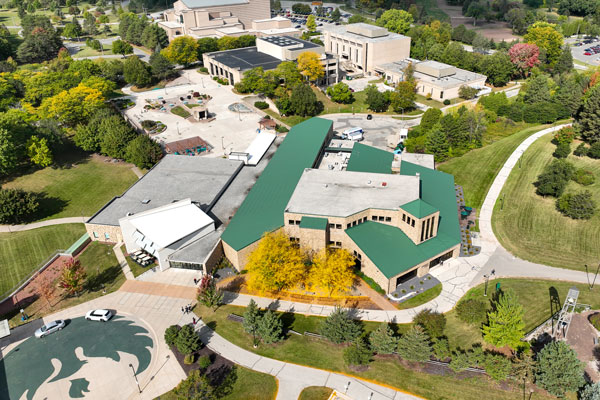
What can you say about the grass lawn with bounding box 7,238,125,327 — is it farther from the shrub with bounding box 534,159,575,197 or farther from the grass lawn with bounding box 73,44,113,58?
the grass lawn with bounding box 73,44,113,58

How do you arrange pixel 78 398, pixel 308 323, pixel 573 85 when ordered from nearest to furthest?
pixel 78 398 < pixel 308 323 < pixel 573 85

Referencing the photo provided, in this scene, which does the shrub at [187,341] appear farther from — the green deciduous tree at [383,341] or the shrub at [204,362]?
the green deciduous tree at [383,341]

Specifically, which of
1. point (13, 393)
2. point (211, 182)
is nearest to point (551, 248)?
point (211, 182)

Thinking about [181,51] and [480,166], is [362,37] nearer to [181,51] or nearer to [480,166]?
[181,51]

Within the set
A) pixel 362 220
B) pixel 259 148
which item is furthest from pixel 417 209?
pixel 259 148

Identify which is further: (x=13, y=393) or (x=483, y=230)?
(x=483, y=230)

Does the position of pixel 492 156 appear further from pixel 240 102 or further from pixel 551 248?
pixel 240 102

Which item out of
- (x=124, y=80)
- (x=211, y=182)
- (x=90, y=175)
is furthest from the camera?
(x=124, y=80)
